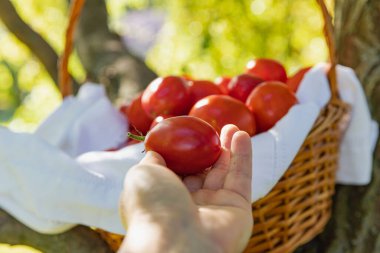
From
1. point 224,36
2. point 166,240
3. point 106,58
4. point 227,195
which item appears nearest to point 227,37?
point 224,36

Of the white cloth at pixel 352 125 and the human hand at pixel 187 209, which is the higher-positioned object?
the human hand at pixel 187 209

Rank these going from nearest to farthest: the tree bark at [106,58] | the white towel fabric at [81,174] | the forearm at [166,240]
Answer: the forearm at [166,240]
the white towel fabric at [81,174]
the tree bark at [106,58]

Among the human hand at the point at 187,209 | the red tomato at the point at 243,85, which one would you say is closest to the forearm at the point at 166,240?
the human hand at the point at 187,209

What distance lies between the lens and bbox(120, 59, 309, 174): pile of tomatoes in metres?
0.70

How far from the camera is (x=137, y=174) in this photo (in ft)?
1.89

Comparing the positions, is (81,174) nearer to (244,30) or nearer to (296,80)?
(296,80)

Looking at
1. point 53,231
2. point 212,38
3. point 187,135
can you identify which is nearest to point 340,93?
point 187,135

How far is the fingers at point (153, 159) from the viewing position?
0.64 meters

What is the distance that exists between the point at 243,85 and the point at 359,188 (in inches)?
13.1

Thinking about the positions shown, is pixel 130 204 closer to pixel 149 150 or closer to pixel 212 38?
pixel 149 150

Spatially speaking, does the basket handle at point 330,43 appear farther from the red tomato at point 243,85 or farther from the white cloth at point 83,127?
the white cloth at point 83,127

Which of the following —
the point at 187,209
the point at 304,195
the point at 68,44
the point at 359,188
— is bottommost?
the point at 359,188

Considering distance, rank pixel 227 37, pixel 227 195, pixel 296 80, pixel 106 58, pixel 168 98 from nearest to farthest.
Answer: pixel 227 195 → pixel 168 98 → pixel 296 80 → pixel 106 58 → pixel 227 37

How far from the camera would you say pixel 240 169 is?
64cm
